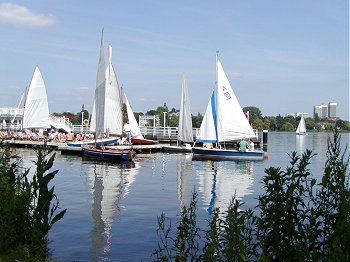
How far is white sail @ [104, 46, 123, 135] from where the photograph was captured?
1658 inches

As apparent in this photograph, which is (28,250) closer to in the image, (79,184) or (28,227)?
(28,227)

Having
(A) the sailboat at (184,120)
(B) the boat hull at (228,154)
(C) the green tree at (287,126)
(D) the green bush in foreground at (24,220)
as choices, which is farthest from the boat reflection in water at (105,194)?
(C) the green tree at (287,126)

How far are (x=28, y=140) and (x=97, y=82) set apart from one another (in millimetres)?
19071

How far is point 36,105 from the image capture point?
173ft

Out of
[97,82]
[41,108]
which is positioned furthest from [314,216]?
[41,108]

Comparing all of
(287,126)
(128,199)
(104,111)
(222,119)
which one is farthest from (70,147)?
(287,126)

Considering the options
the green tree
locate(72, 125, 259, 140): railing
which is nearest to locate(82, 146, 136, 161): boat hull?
locate(72, 125, 259, 140): railing

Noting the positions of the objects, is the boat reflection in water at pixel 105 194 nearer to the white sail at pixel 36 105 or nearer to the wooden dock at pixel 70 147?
the wooden dock at pixel 70 147

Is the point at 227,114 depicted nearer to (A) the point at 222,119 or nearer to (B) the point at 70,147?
(A) the point at 222,119

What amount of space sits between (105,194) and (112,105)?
2340cm

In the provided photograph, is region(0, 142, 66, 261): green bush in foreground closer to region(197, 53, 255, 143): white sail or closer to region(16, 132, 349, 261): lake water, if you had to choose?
region(16, 132, 349, 261): lake water

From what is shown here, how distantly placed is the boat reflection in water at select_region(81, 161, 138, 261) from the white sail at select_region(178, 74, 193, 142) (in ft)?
51.5

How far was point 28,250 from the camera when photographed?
8016 millimetres

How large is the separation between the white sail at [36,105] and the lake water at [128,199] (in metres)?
19.3
